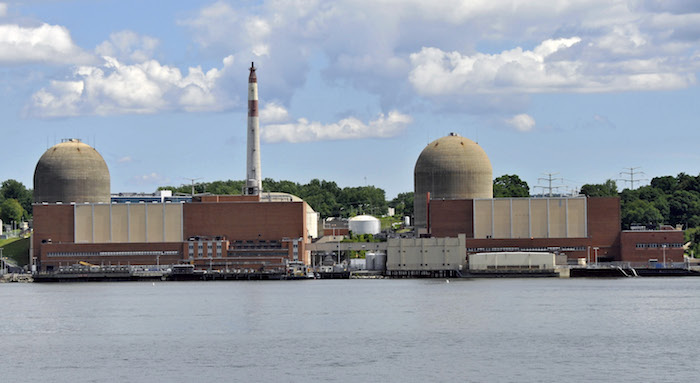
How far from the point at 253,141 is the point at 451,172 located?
74.3 ft

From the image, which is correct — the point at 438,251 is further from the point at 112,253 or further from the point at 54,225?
the point at 54,225

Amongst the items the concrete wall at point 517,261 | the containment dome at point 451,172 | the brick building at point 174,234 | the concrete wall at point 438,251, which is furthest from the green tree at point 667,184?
the brick building at point 174,234

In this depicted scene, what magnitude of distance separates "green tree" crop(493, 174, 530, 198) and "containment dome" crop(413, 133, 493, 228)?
32.6 metres

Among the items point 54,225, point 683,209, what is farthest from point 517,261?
point 683,209

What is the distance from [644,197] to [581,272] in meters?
53.7

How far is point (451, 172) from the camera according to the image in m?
138

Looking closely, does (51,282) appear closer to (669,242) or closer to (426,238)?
(426,238)

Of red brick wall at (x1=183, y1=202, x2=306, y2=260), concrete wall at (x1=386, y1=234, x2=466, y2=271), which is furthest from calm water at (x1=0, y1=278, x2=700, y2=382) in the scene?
red brick wall at (x1=183, y1=202, x2=306, y2=260)

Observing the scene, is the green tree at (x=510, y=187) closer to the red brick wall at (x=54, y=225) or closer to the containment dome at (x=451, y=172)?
the containment dome at (x=451, y=172)

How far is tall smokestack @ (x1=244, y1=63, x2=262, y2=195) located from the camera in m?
137

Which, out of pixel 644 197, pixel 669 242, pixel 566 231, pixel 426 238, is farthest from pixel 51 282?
pixel 644 197

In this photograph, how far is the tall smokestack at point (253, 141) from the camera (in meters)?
137

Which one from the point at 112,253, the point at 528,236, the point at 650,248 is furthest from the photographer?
the point at 112,253

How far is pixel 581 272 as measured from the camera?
125062 mm
